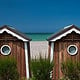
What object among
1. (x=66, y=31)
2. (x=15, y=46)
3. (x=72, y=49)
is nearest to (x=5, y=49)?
(x=15, y=46)

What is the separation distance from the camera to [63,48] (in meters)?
14.3

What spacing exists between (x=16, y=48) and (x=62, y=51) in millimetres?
1842

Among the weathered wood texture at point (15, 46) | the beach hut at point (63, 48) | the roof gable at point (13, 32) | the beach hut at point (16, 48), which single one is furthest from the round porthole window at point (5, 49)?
the beach hut at point (63, 48)

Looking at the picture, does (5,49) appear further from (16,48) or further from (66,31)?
(66,31)

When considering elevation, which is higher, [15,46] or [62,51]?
[15,46]

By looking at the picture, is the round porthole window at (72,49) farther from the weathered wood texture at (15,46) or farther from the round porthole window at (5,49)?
the round porthole window at (5,49)

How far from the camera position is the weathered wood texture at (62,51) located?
14.3 metres

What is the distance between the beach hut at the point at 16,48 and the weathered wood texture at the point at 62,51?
1.13 m

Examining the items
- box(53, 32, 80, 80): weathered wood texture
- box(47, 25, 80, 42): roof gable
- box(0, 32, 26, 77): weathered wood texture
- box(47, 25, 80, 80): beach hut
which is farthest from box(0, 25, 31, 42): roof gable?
box(53, 32, 80, 80): weathered wood texture

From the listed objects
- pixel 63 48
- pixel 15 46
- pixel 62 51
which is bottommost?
pixel 62 51

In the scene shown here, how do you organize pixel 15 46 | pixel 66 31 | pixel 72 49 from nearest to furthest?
pixel 66 31
pixel 72 49
pixel 15 46

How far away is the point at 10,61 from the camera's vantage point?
40.9 ft

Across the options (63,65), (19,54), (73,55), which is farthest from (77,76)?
(19,54)

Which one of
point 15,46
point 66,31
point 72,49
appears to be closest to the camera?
point 66,31
